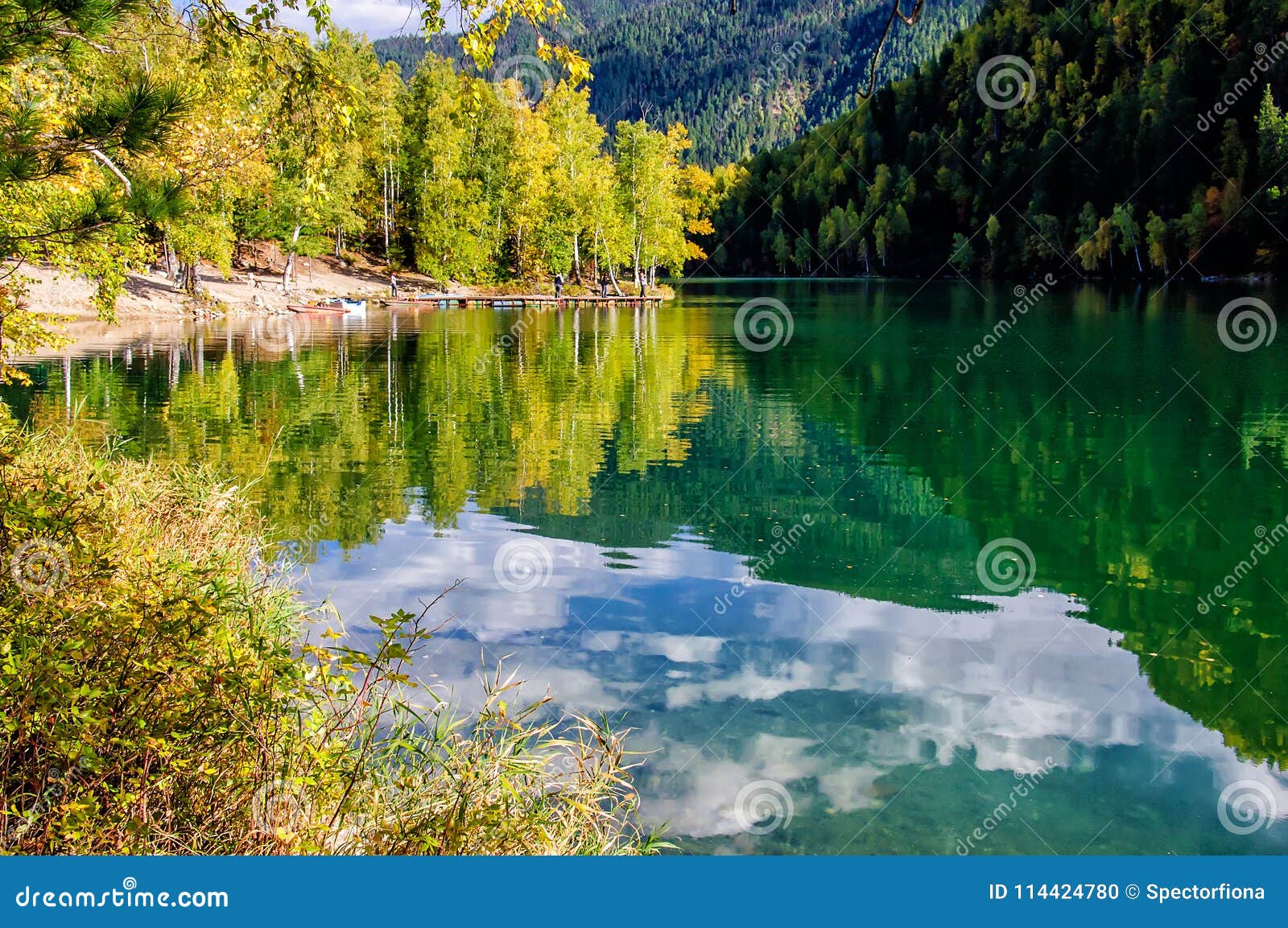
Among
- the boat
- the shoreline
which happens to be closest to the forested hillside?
the shoreline

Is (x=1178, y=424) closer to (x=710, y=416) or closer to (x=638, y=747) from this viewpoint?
(x=710, y=416)

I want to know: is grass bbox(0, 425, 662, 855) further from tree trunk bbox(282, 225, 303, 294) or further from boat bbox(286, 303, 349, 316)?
tree trunk bbox(282, 225, 303, 294)

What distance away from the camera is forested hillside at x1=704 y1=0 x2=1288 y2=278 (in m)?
88.8

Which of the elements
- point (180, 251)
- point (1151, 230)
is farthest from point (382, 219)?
point (1151, 230)

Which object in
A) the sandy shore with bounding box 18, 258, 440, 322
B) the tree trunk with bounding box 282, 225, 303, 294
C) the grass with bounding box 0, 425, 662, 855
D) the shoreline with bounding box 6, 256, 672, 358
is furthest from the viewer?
the tree trunk with bounding box 282, 225, 303, 294

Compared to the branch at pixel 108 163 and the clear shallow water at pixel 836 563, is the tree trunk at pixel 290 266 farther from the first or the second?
the branch at pixel 108 163

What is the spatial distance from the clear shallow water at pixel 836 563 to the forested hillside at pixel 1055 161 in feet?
213

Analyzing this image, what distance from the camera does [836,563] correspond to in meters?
13.8

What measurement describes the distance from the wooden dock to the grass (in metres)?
63.3

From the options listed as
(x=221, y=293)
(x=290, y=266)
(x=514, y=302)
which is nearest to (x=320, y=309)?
(x=221, y=293)

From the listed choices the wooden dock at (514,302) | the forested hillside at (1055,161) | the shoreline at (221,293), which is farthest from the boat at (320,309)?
the forested hillside at (1055,161)

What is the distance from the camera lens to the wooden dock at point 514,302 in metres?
69.8

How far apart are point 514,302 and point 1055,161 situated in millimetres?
69060

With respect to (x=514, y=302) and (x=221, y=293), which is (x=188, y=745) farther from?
(x=514, y=302)
